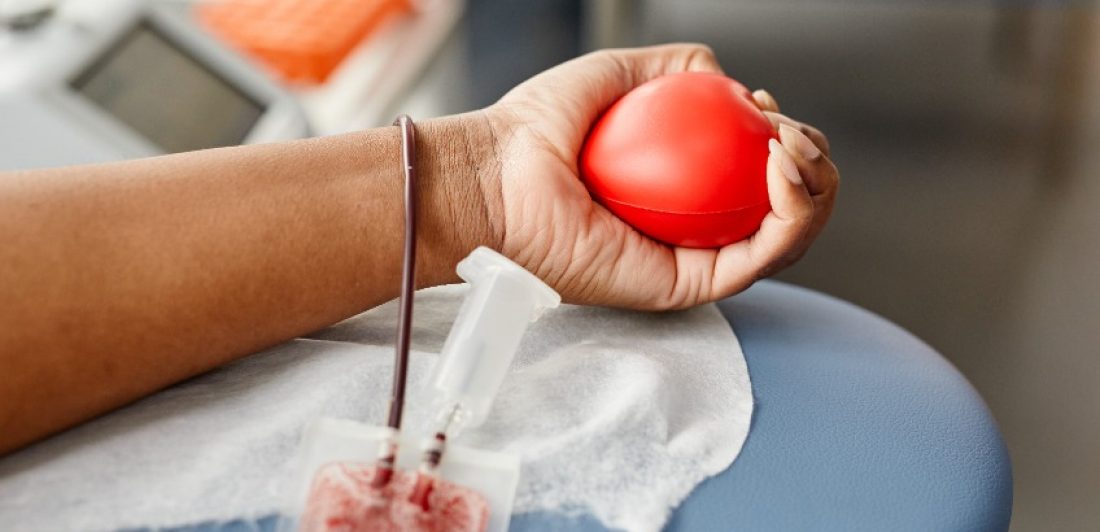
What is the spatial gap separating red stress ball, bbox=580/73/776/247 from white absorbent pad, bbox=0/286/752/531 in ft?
0.30

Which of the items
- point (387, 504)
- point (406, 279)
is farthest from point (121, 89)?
point (387, 504)

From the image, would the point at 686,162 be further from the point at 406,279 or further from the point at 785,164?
the point at 406,279

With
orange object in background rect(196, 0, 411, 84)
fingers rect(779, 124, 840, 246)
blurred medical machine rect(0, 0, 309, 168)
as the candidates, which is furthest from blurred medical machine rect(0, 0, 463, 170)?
fingers rect(779, 124, 840, 246)

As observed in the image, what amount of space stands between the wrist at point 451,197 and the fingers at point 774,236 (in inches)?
7.0

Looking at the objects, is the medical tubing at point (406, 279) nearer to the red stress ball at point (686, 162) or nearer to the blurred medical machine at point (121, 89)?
the red stress ball at point (686, 162)

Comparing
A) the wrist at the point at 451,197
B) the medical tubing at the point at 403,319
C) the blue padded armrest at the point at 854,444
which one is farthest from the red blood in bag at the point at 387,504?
the wrist at the point at 451,197

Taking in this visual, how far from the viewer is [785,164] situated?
2.20 ft

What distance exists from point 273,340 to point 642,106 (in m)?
0.32

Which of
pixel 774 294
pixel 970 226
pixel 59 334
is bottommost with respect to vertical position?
pixel 970 226

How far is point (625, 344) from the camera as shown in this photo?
2.29 ft

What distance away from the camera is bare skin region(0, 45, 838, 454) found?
0.55m

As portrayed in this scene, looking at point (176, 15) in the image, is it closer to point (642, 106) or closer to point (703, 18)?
point (642, 106)

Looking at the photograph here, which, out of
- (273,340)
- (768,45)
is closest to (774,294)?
(273,340)

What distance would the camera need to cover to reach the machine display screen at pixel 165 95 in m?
1.30
